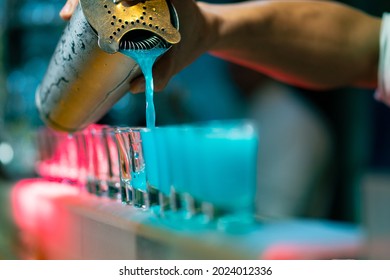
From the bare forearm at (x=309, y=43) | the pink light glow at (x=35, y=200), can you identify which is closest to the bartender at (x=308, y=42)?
the bare forearm at (x=309, y=43)

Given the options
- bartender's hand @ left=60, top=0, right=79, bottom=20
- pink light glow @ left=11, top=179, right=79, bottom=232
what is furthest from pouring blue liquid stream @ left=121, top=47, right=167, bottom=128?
pink light glow @ left=11, top=179, right=79, bottom=232

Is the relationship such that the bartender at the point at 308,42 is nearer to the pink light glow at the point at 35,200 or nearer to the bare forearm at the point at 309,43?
the bare forearm at the point at 309,43

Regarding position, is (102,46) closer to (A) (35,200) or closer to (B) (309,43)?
(B) (309,43)

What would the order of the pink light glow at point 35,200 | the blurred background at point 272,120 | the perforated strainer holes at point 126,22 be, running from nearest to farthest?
the perforated strainer holes at point 126,22 → the pink light glow at point 35,200 → the blurred background at point 272,120

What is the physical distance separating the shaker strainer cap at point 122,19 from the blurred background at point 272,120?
103cm

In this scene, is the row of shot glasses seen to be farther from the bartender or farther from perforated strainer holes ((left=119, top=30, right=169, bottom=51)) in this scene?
the bartender

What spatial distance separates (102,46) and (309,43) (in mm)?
699

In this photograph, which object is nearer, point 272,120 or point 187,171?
point 187,171

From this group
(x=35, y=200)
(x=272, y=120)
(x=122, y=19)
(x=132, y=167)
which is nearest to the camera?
(x=122, y=19)

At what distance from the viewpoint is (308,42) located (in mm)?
1328

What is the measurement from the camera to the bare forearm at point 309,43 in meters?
1.21

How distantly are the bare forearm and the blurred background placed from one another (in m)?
0.53

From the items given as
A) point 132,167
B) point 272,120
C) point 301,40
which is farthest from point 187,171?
point 272,120
